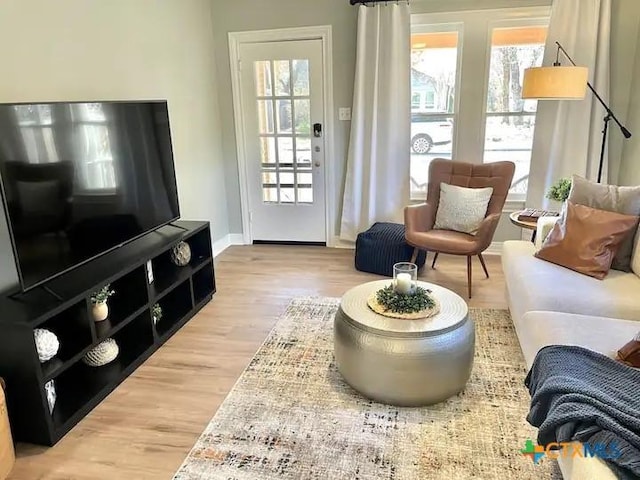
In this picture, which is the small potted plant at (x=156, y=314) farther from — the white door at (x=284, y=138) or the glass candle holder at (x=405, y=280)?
the white door at (x=284, y=138)

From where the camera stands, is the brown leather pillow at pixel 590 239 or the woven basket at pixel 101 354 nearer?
the woven basket at pixel 101 354

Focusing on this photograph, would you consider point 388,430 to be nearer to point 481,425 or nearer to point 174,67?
point 481,425

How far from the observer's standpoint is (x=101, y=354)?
2525 millimetres

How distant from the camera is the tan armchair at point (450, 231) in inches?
138

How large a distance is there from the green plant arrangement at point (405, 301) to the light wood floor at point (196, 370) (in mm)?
907

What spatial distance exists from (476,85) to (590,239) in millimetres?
1971

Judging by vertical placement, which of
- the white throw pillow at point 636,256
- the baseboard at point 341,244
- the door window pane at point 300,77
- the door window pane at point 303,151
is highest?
the door window pane at point 300,77

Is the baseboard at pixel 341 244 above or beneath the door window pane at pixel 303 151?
beneath

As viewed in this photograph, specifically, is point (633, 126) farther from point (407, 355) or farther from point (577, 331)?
point (407, 355)

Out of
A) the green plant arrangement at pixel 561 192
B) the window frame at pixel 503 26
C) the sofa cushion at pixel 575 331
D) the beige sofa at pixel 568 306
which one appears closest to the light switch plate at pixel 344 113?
the window frame at pixel 503 26

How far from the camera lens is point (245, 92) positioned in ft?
15.0

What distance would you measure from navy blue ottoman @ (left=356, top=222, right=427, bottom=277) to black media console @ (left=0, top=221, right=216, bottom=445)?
1.31 metres

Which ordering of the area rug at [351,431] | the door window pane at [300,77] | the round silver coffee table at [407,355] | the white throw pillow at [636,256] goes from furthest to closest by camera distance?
1. the door window pane at [300,77]
2. the white throw pillow at [636,256]
3. the round silver coffee table at [407,355]
4. the area rug at [351,431]

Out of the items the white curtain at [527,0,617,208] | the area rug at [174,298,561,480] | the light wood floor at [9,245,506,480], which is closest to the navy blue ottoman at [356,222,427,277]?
the light wood floor at [9,245,506,480]
